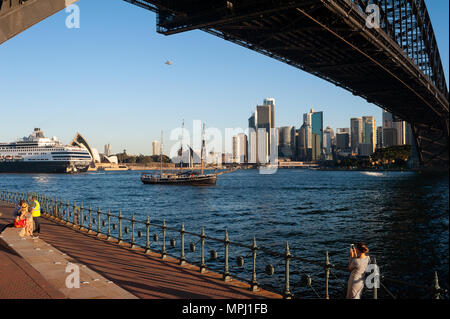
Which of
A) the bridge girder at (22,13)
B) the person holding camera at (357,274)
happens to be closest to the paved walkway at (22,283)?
the bridge girder at (22,13)

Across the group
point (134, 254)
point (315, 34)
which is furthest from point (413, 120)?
point (134, 254)

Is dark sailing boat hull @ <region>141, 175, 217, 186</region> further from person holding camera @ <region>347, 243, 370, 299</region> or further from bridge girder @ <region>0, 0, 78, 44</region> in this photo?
person holding camera @ <region>347, 243, 370, 299</region>

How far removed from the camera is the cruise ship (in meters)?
161

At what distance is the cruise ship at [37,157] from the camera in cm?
16075

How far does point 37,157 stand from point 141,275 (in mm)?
166944

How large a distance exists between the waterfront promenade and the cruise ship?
158m

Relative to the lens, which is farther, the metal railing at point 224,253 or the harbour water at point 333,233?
the harbour water at point 333,233

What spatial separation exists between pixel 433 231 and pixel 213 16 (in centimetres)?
2332

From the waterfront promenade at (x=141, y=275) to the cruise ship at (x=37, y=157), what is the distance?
519 feet

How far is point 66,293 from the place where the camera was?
27.0ft

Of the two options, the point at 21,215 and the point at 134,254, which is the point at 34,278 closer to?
the point at 134,254

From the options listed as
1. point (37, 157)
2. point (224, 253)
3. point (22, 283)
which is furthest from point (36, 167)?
point (22, 283)

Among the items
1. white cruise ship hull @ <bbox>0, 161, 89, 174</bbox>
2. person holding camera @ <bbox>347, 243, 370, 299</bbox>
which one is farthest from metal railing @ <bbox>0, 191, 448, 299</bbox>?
white cruise ship hull @ <bbox>0, 161, 89, 174</bbox>

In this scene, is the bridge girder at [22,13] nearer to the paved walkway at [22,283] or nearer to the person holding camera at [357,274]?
the paved walkway at [22,283]
